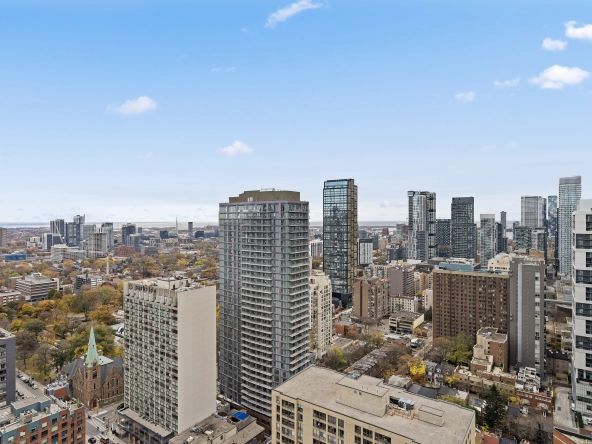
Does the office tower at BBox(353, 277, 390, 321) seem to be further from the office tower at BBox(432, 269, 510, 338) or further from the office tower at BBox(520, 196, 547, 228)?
the office tower at BBox(520, 196, 547, 228)

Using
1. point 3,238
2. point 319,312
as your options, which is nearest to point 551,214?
point 319,312

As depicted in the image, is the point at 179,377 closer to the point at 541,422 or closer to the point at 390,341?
the point at 541,422

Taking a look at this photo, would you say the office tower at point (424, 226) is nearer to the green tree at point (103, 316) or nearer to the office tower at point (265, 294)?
the green tree at point (103, 316)

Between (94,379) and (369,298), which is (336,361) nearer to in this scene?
(369,298)

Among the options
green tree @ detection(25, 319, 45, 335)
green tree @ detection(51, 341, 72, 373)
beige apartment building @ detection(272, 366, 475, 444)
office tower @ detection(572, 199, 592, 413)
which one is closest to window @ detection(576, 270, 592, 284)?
office tower @ detection(572, 199, 592, 413)

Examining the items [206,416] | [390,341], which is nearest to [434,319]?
[390,341]

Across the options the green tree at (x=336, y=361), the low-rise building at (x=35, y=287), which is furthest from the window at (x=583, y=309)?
the low-rise building at (x=35, y=287)
